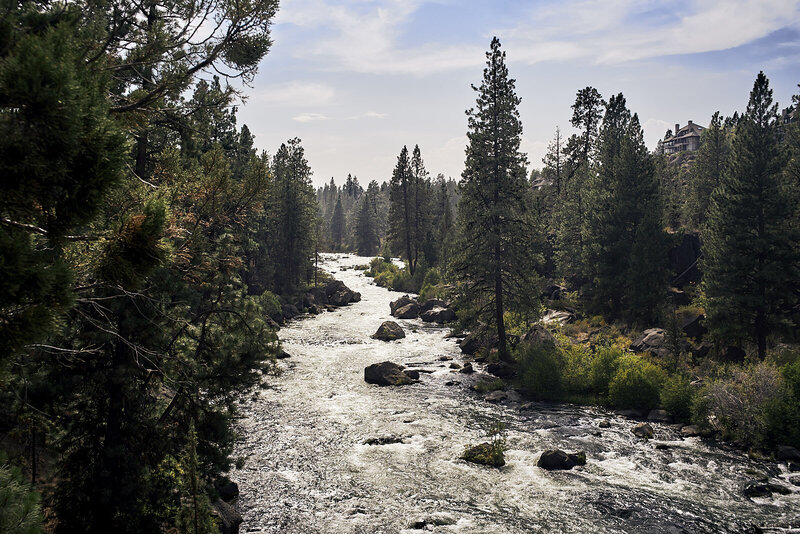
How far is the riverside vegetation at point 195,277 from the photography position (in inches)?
195

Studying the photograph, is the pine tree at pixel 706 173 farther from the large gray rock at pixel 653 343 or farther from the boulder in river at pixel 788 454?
the boulder in river at pixel 788 454

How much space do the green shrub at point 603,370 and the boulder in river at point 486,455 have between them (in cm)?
956

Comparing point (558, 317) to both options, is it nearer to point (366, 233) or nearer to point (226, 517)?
point (226, 517)

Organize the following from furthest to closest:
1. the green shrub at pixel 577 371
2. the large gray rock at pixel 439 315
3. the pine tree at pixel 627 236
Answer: the large gray rock at pixel 439 315 < the pine tree at pixel 627 236 < the green shrub at pixel 577 371

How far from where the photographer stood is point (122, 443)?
11.5m

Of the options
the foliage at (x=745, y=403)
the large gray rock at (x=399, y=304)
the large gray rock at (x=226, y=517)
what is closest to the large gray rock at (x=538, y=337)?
the foliage at (x=745, y=403)

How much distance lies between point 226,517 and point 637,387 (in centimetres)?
1924

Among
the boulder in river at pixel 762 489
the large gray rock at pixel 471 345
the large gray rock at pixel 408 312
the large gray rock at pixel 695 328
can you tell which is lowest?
the boulder in river at pixel 762 489

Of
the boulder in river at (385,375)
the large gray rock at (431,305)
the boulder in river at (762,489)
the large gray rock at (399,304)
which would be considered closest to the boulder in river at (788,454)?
the boulder in river at (762,489)

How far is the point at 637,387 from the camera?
77.6 feet

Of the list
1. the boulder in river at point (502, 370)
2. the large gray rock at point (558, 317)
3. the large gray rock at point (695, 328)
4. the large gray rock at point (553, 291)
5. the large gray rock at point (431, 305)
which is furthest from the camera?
the large gray rock at point (553, 291)

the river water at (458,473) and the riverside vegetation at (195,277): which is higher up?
the riverside vegetation at (195,277)

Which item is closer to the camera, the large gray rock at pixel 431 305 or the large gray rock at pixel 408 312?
the large gray rock at pixel 408 312

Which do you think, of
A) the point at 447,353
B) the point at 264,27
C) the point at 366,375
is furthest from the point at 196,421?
the point at 447,353
